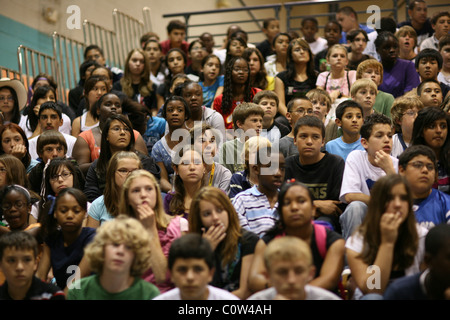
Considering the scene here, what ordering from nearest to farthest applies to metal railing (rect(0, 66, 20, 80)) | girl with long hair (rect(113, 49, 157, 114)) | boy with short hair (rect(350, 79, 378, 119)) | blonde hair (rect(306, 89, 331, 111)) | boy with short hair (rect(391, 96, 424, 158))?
boy with short hair (rect(391, 96, 424, 158)), boy with short hair (rect(350, 79, 378, 119)), blonde hair (rect(306, 89, 331, 111)), girl with long hair (rect(113, 49, 157, 114)), metal railing (rect(0, 66, 20, 80))

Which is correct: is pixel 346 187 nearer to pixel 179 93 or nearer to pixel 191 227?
pixel 191 227

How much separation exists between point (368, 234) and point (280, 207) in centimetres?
48

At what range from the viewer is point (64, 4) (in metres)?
9.48

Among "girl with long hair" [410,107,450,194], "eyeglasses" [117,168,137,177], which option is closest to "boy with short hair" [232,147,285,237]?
"eyeglasses" [117,168,137,177]

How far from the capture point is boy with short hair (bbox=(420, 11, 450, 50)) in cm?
804

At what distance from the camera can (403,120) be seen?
5.25 meters

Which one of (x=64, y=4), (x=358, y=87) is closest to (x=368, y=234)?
(x=358, y=87)

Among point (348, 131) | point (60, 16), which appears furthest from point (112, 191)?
point (60, 16)

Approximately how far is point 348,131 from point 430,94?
1.15m

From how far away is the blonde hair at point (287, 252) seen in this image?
2.98 metres

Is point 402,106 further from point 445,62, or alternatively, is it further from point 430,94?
point 445,62

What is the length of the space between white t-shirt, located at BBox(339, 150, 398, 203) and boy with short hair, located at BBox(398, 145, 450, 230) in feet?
1.44

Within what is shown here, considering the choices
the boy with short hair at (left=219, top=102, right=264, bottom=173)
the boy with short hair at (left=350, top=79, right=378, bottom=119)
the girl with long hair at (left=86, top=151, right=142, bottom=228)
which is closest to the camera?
the girl with long hair at (left=86, top=151, right=142, bottom=228)

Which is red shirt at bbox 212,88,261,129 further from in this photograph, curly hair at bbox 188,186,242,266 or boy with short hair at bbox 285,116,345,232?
curly hair at bbox 188,186,242,266
